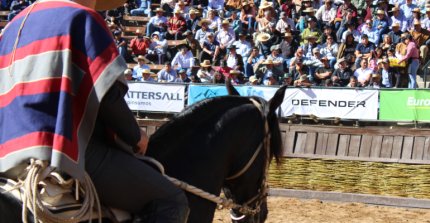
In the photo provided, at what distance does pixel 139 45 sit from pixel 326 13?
5168 mm

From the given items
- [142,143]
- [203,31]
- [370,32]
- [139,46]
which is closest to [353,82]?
[370,32]

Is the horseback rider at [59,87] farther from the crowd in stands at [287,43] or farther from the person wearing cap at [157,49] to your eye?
the person wearing cap at [157,49]

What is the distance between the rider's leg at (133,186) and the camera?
3.33 metres

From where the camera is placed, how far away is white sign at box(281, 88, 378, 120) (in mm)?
13609

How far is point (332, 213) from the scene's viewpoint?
983 cm

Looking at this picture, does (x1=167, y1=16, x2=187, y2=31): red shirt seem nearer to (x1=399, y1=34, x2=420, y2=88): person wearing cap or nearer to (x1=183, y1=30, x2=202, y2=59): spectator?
(x1=183, y1=30, x2=202, y2=59): spectator

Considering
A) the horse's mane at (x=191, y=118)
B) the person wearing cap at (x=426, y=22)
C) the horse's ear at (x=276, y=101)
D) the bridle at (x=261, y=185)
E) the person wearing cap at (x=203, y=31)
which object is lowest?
the person wearing cap at (x=203, y=31)

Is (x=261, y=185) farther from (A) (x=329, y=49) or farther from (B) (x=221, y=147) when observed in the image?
(A) (x=329, y=49)

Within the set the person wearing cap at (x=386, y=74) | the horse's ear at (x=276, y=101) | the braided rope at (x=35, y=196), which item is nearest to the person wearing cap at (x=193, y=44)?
the person wearing cap at (x=386, y=74)

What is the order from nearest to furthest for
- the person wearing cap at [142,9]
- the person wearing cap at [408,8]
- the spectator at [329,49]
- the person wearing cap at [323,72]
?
the person wearing cap at [323,72]
the spectator at [329,49]
the person wearing cap at [408,8]
the person wearing cap at [142,9]

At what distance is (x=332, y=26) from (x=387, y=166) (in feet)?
24.2

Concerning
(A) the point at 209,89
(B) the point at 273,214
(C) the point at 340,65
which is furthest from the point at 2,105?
(C) the point at 340,65

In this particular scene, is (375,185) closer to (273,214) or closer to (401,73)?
(273,214)

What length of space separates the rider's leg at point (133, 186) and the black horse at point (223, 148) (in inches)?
18.2
